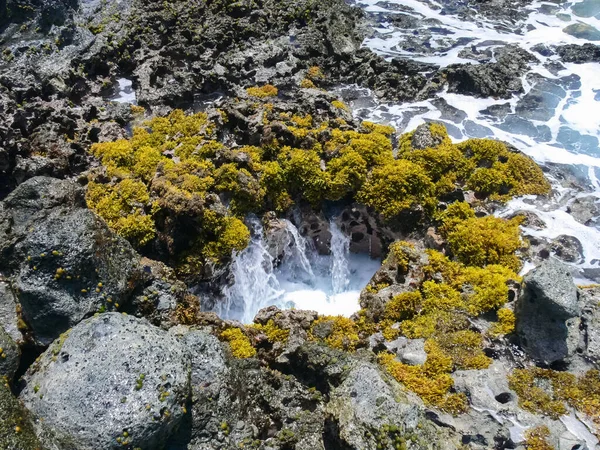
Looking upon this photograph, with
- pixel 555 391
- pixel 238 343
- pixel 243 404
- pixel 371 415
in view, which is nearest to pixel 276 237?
pixel 238 343

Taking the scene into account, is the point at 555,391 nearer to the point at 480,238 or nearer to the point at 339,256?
the point at 480,238

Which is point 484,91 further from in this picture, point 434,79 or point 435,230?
point 435,230

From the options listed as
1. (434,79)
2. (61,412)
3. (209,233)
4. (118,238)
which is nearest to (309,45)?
(434,79)

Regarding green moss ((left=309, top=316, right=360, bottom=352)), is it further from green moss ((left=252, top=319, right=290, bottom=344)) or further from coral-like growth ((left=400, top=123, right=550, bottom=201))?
coral-like growth ((left=400, top=123, right=550, bottom=201))

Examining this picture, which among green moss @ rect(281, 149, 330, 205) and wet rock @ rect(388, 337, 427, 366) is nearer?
wet rock @ rect(388, 337, 427, 366)

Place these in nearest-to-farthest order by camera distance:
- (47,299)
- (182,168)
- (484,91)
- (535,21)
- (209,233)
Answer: (47,299) < (209,233) < (182,168) < (484,91) < (535,21)

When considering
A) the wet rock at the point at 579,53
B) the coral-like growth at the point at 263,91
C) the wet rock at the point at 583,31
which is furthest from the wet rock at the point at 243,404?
the wet rock at the point at 583,31

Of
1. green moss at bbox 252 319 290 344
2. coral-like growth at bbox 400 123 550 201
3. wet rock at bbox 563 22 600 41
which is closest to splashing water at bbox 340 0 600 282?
wet rock at bbox 563 22 600 41
